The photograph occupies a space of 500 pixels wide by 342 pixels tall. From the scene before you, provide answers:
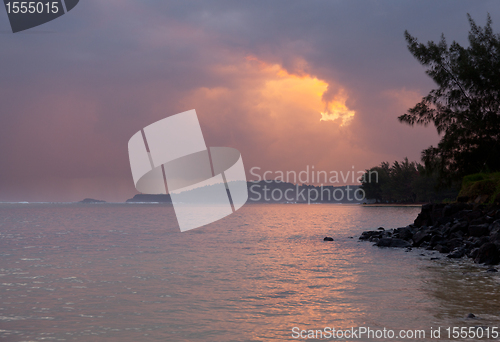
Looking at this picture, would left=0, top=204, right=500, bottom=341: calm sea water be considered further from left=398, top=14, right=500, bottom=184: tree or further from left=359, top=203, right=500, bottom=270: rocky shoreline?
left=398, top=14, right=500, bottom=184: tree

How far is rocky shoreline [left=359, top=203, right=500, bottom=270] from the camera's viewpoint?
18958 mm

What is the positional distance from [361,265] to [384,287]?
17.3 feet

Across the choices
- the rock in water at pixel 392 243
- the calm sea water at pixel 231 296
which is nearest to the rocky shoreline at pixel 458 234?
the rock in water at pixel 392 243

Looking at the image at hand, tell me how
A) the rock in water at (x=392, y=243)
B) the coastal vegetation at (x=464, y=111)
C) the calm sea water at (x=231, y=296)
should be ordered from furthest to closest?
the coastal vegetation at (x=464, y=111), the rock in water at (x=392, y=243), the calm sea water at (x=231, y=296)

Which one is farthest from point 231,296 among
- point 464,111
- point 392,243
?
point 464,111

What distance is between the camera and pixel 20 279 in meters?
15.4

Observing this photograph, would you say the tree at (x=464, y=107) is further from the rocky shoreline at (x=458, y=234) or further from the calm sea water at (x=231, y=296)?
the calm sea water at (x=231, y=296)

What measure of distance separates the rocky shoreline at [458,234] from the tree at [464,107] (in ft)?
26.4

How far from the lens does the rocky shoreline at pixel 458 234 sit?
62.2 ft

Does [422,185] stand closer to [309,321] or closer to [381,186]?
[381,186]

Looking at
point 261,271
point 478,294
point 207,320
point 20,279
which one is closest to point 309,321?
point 207,320

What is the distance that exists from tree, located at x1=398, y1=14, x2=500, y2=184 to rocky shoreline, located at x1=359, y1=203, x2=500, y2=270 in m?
8.04

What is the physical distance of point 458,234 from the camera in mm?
24734

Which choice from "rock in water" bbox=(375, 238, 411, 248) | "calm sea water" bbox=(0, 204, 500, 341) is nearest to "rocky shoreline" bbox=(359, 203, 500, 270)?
"rock in water" bbox=(375, 238, 411, 248)
